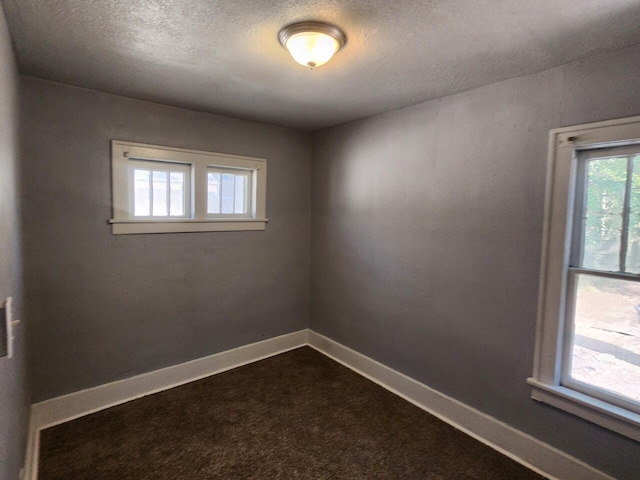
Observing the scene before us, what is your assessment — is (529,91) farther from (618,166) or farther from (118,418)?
(118,418)

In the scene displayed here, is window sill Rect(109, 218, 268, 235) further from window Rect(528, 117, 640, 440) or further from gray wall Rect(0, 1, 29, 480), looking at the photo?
window Rect(528, 117, 640, 440)

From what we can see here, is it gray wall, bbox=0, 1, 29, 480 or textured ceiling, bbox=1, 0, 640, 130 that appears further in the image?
textured ceiling, bbox=1, 0, 640, 130

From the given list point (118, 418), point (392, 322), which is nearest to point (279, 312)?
point (392, 322)

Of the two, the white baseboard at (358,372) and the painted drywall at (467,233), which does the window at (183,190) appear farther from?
the white baseboard at (358,372)

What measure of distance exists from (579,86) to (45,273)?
135 inches

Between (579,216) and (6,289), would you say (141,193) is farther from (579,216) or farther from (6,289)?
(579,216)

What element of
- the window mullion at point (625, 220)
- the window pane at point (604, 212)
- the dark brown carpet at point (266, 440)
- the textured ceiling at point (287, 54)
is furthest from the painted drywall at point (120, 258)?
the window mullion at point (625, 220)

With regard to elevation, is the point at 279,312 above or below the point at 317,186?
below

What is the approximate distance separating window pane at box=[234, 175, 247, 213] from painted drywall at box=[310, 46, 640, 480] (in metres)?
0.89

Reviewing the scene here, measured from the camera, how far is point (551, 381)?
6.39 ft

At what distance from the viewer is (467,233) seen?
2311 mm

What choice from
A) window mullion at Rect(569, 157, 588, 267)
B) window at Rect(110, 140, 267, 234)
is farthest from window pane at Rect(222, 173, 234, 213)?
window mullion at Rect(569, 157, 588, 267)

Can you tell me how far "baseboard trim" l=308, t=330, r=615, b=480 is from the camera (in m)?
1.89

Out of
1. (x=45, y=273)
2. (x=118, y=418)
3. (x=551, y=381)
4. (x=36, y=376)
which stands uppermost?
(x=45, y=273)
